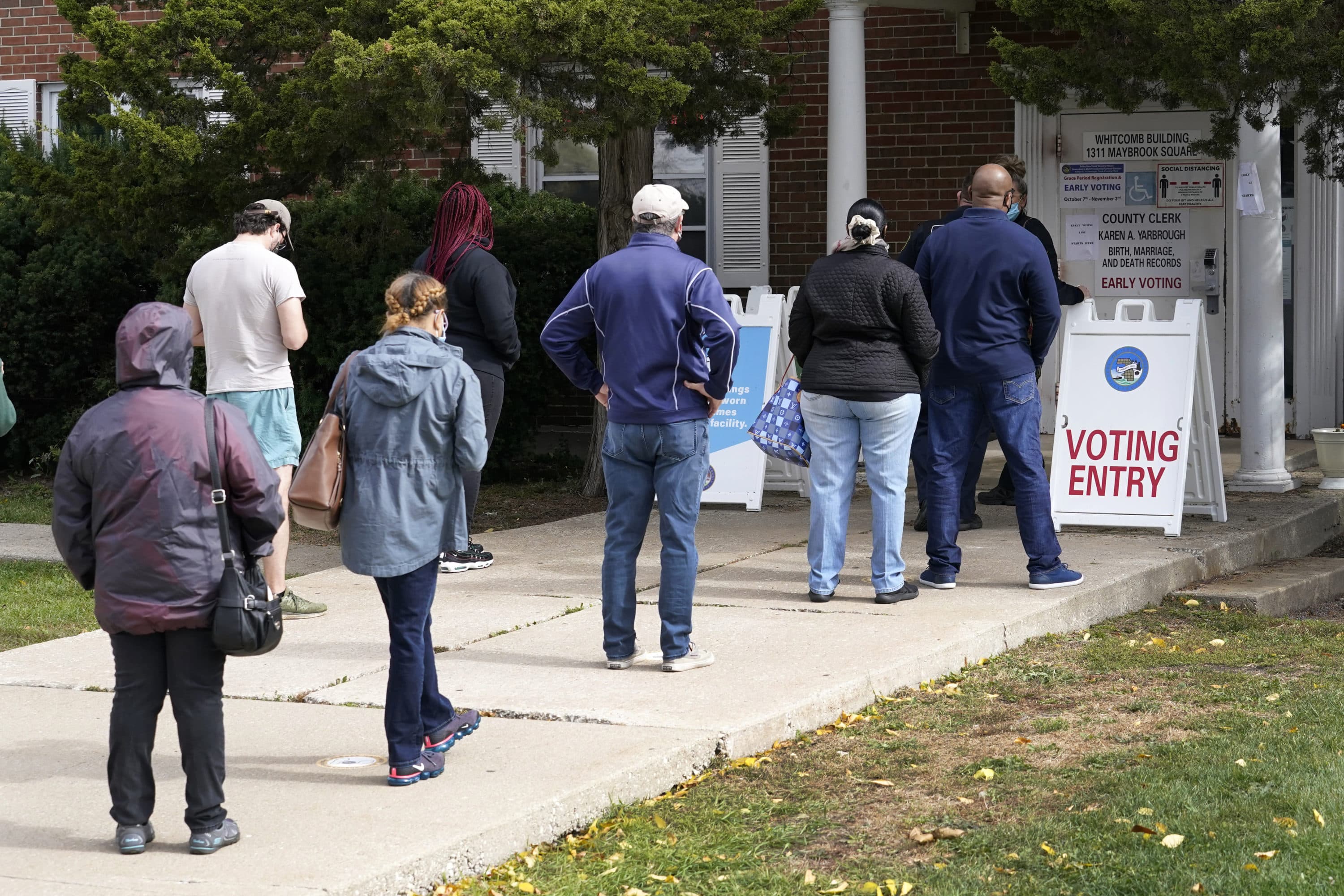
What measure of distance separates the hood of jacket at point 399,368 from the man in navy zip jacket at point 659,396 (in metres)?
1.18

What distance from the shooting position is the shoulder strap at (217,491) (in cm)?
386

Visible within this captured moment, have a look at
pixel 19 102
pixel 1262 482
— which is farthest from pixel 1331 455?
pixel 19 102

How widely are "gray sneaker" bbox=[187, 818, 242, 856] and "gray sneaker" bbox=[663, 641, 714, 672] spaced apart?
202cm

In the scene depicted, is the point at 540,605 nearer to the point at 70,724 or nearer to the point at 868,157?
the point at 70,724

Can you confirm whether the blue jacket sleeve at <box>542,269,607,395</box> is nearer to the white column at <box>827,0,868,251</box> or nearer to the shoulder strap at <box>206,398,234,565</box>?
the shoulder strap at <box>206,398,234,565</box>

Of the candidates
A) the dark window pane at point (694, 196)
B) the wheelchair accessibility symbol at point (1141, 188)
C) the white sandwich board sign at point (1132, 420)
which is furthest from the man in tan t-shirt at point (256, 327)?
the wheelchair accessibility symbol at point (1141, 188)

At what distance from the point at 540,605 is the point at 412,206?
5169mm

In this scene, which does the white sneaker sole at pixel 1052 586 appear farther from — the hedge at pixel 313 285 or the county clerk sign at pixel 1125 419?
the hedge at pixel 313 285

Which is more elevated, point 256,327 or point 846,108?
point 846,108

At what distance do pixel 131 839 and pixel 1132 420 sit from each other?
589cm

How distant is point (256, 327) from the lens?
6469mm

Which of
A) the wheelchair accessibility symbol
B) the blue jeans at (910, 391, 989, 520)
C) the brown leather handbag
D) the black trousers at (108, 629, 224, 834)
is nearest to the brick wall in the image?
the wheelchair accessibility symbol

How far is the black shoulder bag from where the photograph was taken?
12.5 ft

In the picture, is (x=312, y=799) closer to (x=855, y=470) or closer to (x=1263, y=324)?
(x=855, y=470)
